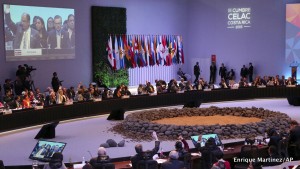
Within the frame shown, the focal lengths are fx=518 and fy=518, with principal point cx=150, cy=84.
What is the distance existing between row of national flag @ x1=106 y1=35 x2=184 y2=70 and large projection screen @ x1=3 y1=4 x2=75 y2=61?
9.43 feet

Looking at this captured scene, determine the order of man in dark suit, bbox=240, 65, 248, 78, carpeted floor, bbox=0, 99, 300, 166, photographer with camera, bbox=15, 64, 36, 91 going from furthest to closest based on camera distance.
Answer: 1. man in dark suit, bbox=240, 65, 248, 78
2. photographer with camera, bbox=15, 64, 36, 91
3. carpeted floor, bbox=0, 99, 300, 166

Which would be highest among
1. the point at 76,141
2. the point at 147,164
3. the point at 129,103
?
the point at 129,103

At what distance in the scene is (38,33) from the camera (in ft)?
81.2

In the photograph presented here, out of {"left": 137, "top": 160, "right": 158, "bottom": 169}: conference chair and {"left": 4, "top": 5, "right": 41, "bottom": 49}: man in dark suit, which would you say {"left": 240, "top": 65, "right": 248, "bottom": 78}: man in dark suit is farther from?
{"left": 137, "top": 160, "right": 158, "bottom": 169}: conference chair

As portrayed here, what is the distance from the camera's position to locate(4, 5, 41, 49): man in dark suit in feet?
77.0

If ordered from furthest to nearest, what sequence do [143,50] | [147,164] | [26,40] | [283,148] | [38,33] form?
[143,50] < [38,33] < [26,40] < [283,148] < [147,164]

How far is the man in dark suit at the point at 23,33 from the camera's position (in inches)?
924

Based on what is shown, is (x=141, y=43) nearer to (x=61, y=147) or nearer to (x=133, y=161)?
(x=61, y=147)

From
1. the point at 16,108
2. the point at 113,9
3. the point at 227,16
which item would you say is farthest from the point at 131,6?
the point at 16,108

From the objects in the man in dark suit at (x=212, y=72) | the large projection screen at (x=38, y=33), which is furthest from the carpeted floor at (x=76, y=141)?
the man in dark suit at (x=212, y=72)

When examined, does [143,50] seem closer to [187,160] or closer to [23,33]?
[23,33]

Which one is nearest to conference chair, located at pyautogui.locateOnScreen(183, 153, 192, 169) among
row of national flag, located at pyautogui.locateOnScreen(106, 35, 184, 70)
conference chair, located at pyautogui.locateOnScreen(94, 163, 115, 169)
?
conference chair, located at pyautogui.locateOnScreen(94, 163, 115, 169)

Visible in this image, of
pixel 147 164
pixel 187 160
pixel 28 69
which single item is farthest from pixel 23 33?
pixel 147 164

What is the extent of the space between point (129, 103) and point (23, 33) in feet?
26.3
